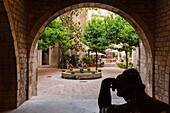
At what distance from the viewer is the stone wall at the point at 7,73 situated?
4289 millimetres

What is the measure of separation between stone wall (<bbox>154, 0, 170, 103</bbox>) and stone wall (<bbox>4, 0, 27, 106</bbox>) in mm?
4409

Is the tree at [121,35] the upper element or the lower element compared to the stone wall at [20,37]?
upper

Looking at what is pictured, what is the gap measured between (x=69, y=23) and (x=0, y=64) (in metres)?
15.3

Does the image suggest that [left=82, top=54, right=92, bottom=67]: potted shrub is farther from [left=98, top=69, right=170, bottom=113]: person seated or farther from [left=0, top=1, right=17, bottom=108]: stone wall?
[left=98, top=69, right=170, bottom=113]: person seated

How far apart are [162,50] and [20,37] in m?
4.48

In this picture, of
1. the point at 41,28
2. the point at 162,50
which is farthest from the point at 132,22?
the point at 41,28

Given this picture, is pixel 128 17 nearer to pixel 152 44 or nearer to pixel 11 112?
pixel 152 44

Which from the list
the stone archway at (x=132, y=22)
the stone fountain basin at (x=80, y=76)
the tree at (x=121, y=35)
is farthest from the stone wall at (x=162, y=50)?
the tree at (x=121, y=35)

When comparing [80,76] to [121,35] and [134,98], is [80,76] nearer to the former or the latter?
[121,35]

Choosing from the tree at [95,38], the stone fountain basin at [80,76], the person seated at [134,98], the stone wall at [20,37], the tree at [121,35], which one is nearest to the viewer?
the person seated at [134,98]

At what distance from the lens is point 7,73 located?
452cm

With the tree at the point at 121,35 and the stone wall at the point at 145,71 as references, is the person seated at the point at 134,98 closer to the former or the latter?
the stone wall at the point at 145,71

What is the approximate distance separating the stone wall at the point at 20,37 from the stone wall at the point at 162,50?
14.5ft

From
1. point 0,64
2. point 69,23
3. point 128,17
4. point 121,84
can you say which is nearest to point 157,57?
point 128,17
